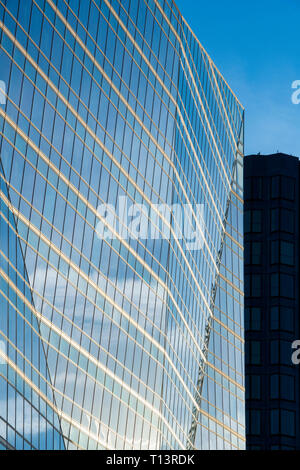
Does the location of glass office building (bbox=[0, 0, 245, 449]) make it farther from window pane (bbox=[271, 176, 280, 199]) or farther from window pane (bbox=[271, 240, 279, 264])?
window pane (bbox=[271, 176, 280, 199])

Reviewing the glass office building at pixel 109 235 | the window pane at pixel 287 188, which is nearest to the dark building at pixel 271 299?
the window pane at pixel 287 188

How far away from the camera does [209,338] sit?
88938mm

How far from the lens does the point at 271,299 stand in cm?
10469

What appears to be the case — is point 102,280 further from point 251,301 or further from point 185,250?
point 251,301

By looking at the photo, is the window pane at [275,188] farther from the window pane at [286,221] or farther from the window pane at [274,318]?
the window pane at [274,318]

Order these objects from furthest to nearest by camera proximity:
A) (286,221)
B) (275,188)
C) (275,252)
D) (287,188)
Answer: (275,188) < (287,188) < (286,221) < (275,252)

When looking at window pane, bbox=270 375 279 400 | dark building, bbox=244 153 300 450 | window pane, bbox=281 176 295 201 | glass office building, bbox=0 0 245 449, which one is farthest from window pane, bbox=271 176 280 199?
window pane, bbox=270 375 279 400

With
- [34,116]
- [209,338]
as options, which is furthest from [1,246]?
[209,338]

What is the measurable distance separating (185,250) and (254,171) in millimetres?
35728

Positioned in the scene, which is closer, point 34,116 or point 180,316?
point 34,116

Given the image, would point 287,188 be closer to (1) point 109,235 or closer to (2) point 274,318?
(2) point 274,318

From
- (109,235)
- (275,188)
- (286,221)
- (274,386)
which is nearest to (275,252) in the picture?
(286,221)

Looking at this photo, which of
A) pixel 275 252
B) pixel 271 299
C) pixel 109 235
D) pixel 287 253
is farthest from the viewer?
pixel 287 253

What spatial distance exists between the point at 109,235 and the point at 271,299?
46.2 m
